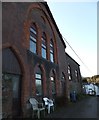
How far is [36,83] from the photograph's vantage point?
19.9 metres

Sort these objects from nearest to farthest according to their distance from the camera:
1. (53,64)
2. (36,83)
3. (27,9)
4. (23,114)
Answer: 1. (23,114)
2. (27,9)
3. (36,83)
4. (53,64)

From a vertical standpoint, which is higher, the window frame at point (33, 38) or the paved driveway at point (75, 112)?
the window frame at point (33, 38)

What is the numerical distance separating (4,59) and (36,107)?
4.44m

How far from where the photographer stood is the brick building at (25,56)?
1452cm

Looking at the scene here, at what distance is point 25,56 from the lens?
1733 centimetres

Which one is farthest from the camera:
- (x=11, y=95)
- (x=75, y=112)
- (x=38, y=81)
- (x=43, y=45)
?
(x=43, y=45)

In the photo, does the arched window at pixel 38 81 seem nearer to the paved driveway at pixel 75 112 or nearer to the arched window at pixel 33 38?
the arched window at pixel 33 38

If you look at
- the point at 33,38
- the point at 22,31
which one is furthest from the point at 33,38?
the point at 22,31

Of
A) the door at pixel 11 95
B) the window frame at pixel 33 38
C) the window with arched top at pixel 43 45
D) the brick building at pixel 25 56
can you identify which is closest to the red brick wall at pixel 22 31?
the brick building at pixel 25 56

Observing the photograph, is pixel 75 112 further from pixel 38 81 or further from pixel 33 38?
pixel 33 38

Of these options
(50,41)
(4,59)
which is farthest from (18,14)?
(50,41)

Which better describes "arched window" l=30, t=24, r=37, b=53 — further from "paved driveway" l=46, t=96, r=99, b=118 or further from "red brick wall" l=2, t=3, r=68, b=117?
"paved driveway" l=46, t=96, r=99, b=118

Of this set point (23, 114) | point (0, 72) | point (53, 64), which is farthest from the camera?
point (53, 64)

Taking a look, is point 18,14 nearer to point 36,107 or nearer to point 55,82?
point 36,107
